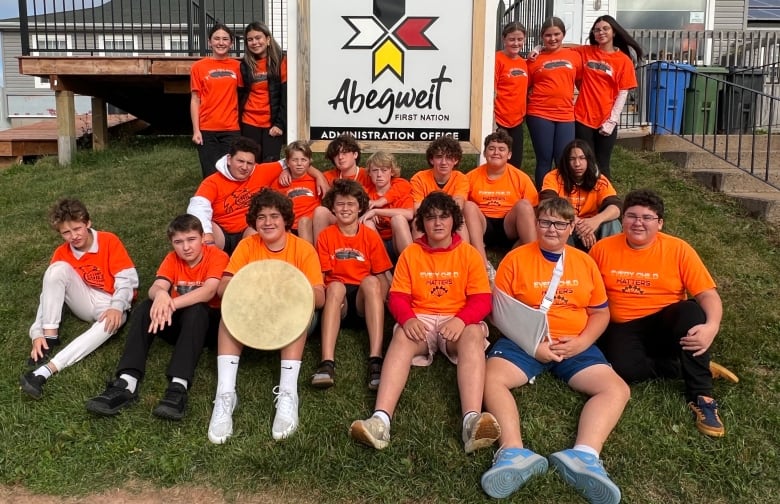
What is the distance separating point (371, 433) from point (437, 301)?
94 centimetres

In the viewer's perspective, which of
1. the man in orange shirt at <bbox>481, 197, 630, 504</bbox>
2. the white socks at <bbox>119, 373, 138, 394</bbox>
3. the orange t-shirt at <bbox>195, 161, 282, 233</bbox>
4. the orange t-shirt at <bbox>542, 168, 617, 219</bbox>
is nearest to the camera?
the man in orange shirt at <bbox>481, 197, 630, 504</bbox>

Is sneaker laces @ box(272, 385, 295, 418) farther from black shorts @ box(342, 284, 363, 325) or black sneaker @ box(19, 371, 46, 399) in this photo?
black sneaker @ box(19, 371, 46, 399)

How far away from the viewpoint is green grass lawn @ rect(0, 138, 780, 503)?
304 cm

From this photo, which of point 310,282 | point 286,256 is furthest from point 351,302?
point 286,256

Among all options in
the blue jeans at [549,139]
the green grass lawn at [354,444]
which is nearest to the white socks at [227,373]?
the green grass lawn at [354,444]

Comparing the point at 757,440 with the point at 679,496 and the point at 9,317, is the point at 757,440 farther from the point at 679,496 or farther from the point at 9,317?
the point at 9,317

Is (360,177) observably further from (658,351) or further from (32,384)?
(32,384)

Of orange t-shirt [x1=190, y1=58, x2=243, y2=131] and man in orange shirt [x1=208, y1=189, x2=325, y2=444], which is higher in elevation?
orange t-shirt [x1=190, y1=58, x2=243, y2=131]

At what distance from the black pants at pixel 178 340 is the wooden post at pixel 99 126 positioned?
7320mm


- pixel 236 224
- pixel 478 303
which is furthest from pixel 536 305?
pixel 236 224

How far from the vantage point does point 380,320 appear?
3.90 m

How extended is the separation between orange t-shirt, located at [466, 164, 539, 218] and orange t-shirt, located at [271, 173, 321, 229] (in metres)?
1.28

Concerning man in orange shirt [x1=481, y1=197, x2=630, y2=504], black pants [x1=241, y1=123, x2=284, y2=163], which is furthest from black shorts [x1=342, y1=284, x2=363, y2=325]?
black pants [x1=241, y1=123, x2=284, y2=163]

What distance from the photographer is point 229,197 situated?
492cm
